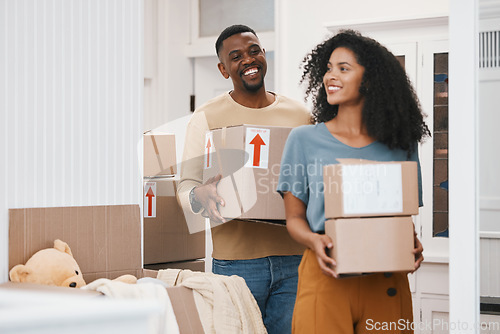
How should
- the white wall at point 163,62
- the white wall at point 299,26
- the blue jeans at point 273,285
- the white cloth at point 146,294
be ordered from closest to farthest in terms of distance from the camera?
the white cloth at point 146,294
the blue jeans at point 273,285
the white wall at point 299,26
the white wall at point 163,62

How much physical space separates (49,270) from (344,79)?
962mm

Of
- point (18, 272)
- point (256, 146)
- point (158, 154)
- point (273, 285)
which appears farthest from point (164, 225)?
point (18, 272)

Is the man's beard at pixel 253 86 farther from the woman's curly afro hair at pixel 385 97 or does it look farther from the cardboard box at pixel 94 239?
the cardboard box at pixel 94 239

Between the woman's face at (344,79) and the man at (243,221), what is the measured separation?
1.48 feet

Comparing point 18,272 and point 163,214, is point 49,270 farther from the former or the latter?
point 163,214

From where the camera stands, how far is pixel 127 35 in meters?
1.84

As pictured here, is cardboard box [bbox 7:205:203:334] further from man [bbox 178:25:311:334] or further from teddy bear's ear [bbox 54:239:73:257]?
man [bbox 178:25:311:334]

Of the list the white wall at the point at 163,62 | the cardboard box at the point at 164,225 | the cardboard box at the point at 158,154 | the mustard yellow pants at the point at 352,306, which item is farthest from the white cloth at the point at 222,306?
the white wall at the point at 163,62

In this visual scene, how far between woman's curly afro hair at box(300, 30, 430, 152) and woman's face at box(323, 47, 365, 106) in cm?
2

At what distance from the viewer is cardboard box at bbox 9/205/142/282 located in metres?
1.61

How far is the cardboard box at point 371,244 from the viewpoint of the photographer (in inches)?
59.6

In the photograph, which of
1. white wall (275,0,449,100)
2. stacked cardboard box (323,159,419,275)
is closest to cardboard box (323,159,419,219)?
stacked cardboard box (323,159,419,275)

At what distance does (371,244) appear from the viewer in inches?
60.2

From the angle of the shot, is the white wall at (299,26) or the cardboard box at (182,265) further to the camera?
the white wall at (299,26)
